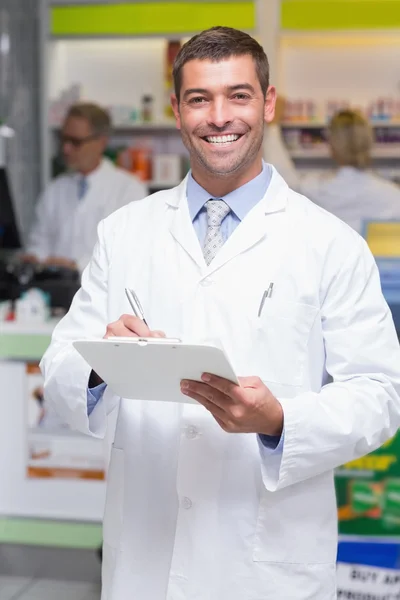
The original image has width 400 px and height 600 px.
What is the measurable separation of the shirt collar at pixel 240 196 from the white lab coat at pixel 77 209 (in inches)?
123

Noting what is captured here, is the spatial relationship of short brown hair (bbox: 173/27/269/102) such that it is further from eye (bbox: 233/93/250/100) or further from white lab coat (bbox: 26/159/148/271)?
white lab coat (bbox: 26/159/148/271)

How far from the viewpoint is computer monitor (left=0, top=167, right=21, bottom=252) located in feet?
14.0

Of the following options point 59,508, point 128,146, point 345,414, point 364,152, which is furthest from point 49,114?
point 345,414

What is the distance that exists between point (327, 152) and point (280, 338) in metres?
4.78

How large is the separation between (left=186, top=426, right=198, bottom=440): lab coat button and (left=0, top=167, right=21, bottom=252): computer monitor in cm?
280

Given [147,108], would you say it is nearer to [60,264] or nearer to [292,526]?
[60,264]

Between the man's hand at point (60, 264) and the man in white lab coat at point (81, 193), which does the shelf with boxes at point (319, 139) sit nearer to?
the man in white lab coat at point (81, 193)

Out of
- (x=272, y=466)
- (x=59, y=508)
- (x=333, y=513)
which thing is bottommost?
(x=59, y=508)

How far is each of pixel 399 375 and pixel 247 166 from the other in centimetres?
47

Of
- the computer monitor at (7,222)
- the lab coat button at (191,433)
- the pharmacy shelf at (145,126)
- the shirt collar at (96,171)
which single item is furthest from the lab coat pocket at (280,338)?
the pharmacy shelf at (145,126)

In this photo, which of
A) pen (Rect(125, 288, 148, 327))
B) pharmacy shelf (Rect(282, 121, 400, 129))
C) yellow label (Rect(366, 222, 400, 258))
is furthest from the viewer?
pharmacy shelf (Rect(282, 121, 400, 129))

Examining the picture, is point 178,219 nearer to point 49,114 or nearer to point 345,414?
point 345,414

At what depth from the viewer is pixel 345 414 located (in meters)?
1.52

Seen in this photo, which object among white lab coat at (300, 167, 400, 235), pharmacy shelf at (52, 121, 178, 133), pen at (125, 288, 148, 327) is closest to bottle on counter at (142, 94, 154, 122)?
pharmacy shelf at (52, 121, 178, 133)
